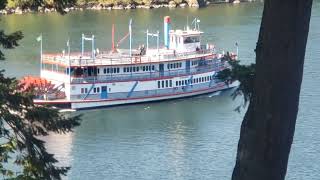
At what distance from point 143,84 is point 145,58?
34.0 inches

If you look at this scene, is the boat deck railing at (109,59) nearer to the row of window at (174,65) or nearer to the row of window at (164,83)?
the row of window at (174,65)

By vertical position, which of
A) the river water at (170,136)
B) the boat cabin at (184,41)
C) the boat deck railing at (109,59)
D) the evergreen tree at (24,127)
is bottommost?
the river water at (170,136)

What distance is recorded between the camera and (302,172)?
13.9 meters

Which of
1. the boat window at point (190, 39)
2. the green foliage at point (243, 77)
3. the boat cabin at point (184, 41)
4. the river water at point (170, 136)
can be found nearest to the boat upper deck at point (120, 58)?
the boat cabin at point (184, 41)

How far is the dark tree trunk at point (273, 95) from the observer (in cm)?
208

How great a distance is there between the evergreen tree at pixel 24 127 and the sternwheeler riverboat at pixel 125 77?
1532 centimetres

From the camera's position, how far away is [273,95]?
2117mm

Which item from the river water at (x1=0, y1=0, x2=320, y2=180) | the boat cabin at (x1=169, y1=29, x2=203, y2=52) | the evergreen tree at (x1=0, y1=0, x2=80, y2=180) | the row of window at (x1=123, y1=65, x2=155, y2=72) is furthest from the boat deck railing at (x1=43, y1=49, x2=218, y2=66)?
the evergreen tree at (x1=0, y1=0, x2=80, y2=180)

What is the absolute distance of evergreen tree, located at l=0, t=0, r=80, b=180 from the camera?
5.55 metres

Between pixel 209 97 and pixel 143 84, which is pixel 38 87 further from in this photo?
pixel 209 97

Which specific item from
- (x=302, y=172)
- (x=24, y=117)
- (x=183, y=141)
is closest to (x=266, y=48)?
(x=24, y=117)

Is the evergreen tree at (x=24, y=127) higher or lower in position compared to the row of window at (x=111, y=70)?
higher

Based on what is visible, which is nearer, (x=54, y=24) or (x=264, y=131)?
(x=264, y=131)

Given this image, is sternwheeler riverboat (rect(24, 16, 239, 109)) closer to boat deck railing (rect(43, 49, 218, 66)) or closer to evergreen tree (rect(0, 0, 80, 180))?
boat deck railing (rect(43, 49, 218, 66))
